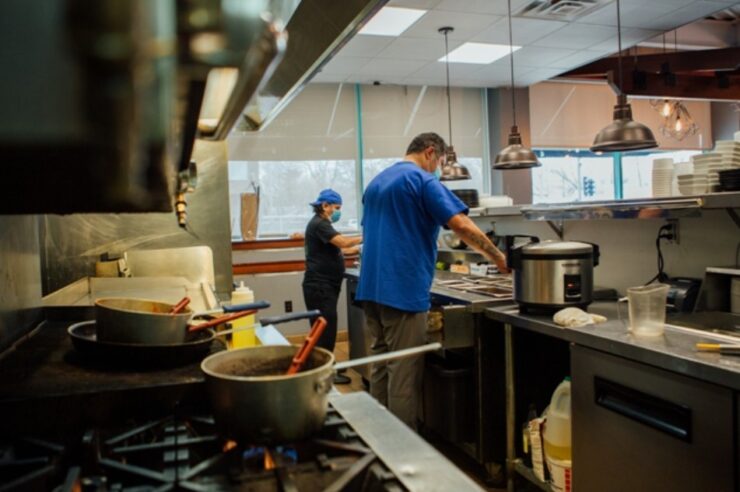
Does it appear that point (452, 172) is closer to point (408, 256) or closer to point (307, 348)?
point (408, 256)

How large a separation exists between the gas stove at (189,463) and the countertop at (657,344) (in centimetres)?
107

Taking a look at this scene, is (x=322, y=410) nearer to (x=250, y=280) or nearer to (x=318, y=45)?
(x=318, y=45)

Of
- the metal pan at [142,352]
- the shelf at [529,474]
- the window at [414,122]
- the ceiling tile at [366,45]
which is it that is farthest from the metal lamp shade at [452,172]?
the metal pan at [142,352]

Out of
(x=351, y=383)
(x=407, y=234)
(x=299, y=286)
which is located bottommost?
(x=351, y=383)

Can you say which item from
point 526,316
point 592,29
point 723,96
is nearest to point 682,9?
point 592,29

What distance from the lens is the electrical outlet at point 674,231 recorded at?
7.90 ft

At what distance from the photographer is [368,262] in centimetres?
281

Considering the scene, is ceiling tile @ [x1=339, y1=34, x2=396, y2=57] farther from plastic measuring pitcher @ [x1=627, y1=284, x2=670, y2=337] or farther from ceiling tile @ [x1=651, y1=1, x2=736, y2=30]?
plastic measuring pitcher @ [x1=627, y1=284, x2=670, y2=337]

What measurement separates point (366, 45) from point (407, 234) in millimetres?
2804

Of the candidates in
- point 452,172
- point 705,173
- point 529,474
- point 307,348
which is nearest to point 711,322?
point 705,173

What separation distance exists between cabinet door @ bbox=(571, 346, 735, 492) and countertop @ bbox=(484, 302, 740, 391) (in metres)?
0.03

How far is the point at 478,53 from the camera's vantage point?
17.5ft

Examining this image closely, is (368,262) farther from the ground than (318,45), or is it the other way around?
(318,45)

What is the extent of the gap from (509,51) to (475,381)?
3.68m
